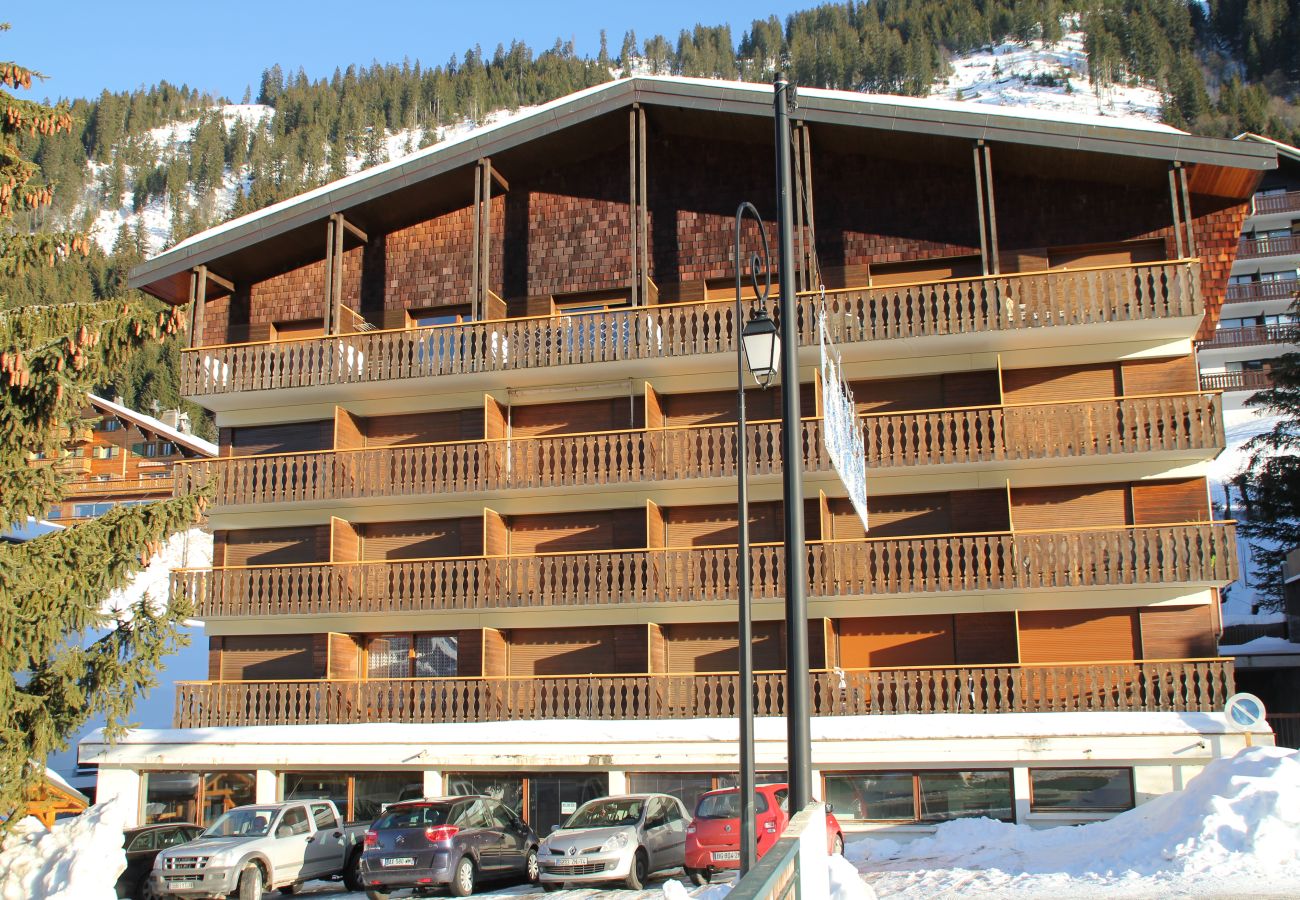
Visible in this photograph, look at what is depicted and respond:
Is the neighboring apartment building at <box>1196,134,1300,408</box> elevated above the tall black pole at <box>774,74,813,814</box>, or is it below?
above

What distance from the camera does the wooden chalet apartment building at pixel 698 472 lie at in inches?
963

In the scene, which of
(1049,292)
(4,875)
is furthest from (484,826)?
(1049,292)

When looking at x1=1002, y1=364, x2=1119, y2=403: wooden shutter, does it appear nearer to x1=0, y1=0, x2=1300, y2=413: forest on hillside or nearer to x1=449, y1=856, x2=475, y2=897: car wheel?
x1=449, y1=856, x2=475, y2=897: car wheel

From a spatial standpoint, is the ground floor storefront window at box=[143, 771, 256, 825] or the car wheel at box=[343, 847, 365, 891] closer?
the car wheel at box=[343, 847, 365, 891]

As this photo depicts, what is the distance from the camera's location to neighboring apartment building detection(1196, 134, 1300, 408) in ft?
213

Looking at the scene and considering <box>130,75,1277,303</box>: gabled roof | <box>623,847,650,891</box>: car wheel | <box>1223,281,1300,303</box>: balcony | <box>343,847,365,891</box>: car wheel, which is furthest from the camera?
<box>1223,281,1300,303</box>: balcony

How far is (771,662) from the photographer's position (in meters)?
26.7

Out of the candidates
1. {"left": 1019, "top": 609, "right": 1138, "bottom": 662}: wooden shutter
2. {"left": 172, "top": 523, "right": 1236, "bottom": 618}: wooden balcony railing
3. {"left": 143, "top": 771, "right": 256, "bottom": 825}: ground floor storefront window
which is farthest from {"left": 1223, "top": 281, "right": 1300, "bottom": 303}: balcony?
{"left": 143, "top": 771, "right": 256, "bottom": 825}: ground floor storefront window

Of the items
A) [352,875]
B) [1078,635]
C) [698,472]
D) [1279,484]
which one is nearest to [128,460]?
[698,472]

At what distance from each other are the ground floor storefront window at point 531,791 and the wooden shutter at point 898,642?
5.94 m

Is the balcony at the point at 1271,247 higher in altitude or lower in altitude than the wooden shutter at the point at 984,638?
higher

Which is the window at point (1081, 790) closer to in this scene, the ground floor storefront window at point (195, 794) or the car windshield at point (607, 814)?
the car windshield at point (607, 814)

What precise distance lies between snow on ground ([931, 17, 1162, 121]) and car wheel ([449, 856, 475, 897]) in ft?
453

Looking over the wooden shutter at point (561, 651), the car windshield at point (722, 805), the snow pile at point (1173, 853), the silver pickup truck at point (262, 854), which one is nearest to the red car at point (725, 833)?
the car windshield at point (722, 805)
